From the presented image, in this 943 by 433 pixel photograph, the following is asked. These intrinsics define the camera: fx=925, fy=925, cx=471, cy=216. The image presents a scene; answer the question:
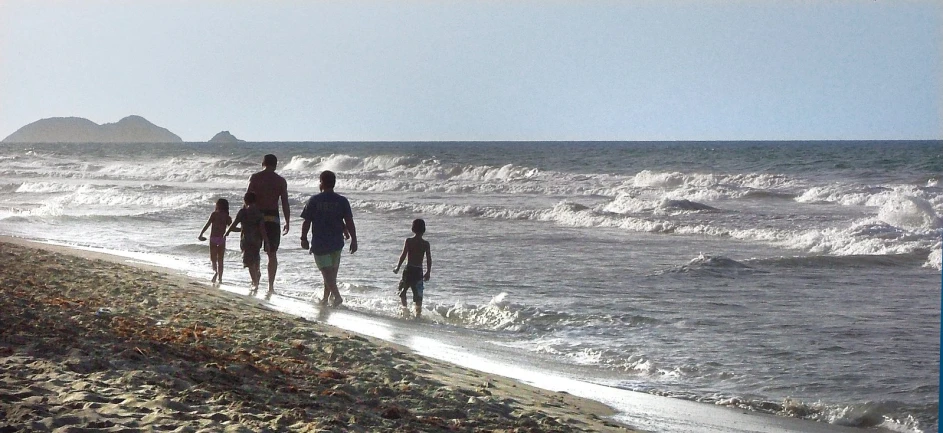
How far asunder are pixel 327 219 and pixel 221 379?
4.83 metres

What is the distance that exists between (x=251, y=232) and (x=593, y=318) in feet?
13.3

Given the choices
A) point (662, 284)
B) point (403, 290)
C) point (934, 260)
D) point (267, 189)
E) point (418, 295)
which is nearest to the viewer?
point (418, 295)

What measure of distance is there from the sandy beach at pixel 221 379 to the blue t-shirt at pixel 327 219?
5.87ft

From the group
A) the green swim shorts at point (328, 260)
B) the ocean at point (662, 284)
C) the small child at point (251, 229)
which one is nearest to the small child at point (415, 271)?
the ocean at point (662, 284)

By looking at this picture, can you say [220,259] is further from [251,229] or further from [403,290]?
[403,290]

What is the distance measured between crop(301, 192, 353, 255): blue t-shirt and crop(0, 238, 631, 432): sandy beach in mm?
1790

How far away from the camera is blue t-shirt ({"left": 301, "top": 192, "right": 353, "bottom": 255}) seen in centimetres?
995

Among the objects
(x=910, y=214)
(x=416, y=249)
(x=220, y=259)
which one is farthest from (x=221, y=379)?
(x=910, y=214)

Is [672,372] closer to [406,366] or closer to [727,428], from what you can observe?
[727,428]

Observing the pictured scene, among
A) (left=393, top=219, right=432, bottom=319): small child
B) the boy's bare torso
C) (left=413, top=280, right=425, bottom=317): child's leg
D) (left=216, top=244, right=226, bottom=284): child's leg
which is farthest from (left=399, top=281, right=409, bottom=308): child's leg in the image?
(left=216, top=244, right=226, bottom=284): child's leg

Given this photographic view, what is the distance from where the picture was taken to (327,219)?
32.8ft

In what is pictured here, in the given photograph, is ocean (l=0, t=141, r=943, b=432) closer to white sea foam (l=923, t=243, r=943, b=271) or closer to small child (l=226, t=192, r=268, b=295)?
white sea foam (l=923, t=243, r=943, b=271)

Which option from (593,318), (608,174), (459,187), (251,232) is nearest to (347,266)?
(251,232)

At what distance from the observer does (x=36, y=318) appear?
6293mm
